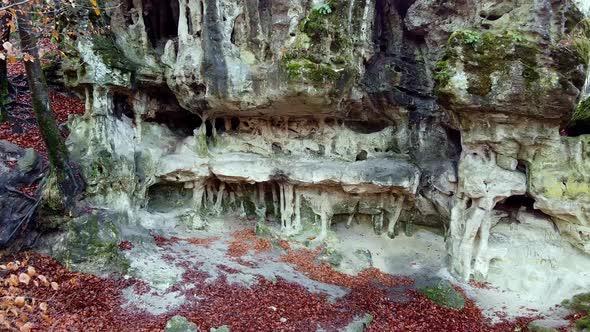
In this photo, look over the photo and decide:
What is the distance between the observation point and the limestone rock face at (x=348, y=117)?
448 inches

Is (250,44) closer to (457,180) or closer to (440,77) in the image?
(440,77)

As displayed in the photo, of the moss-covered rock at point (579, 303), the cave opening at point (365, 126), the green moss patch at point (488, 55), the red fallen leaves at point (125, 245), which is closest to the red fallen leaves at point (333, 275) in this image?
the moss-covered rock at point (579, 303)

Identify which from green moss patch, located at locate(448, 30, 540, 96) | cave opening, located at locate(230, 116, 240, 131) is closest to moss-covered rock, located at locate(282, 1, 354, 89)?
green moss patch, located at locate(448, 30, 540, 96)

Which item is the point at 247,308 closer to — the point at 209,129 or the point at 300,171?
the point at 300,171

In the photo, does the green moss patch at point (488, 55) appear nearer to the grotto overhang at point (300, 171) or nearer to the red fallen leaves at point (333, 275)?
the grotto overhang at point (300, 171)

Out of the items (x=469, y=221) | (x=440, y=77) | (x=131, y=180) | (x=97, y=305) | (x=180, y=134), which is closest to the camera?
(x=97, y=305)

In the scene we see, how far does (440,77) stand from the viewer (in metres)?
11.7

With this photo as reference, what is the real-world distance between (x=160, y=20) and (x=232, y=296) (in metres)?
11.3

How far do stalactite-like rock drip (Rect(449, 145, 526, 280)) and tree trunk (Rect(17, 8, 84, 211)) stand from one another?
11764 millimetres

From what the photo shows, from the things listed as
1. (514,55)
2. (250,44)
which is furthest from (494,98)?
(250,44)

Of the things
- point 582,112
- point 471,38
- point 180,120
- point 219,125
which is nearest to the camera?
point 471,38

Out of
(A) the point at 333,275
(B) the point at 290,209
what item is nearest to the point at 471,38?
(A) the point at 333,275

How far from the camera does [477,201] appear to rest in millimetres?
12852

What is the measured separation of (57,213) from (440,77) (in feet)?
37.9
